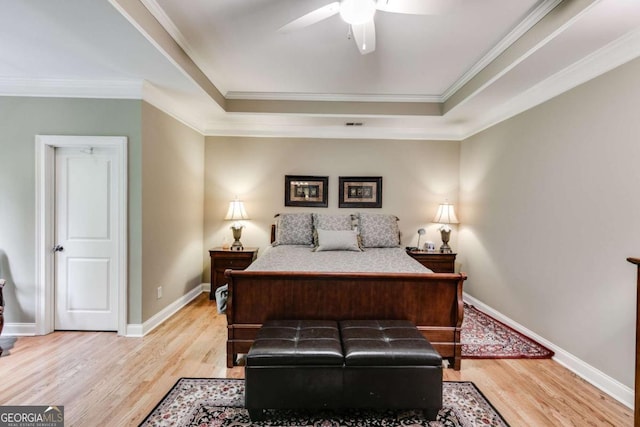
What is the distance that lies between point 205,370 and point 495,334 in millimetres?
2868

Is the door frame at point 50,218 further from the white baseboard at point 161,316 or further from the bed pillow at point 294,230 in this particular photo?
the bed pillow at point 294,230

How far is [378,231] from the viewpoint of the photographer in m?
4.07

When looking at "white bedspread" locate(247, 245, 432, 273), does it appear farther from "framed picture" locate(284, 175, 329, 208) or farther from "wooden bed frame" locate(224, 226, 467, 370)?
"framed picture" locate(284, 175, 329, 208)

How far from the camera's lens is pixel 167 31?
7.68 ft

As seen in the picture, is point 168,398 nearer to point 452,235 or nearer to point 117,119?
point 117,119

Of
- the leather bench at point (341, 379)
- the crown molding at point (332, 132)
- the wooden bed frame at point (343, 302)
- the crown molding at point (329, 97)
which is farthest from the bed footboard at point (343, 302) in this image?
the crown molding at point (332, 132)

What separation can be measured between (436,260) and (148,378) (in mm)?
3508

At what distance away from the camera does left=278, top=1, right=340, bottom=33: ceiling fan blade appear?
1.74 meters

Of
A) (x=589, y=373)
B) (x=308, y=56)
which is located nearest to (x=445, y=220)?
(x=589, y=373)

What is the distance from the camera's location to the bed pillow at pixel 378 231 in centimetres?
402

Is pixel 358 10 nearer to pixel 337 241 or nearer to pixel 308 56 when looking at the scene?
pixel 308 56

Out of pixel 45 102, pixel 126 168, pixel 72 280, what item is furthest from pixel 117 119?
pixel 72 280

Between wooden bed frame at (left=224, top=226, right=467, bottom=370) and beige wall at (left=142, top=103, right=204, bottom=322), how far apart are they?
1.31m

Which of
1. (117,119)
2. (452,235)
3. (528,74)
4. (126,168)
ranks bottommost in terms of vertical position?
(452,235)
